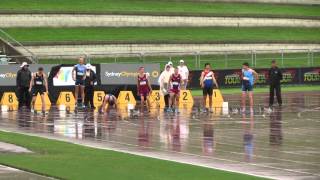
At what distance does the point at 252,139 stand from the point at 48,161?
21.2 feet

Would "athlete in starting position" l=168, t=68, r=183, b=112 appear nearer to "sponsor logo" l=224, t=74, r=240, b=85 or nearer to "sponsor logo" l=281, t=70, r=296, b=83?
"sponsor logo" l=224, t=74, r=240, b=85

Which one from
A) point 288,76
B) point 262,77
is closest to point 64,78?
point 262,77

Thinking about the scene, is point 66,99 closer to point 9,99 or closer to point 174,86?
point 9,99

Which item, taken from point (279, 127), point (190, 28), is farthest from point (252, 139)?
point (190, 28)

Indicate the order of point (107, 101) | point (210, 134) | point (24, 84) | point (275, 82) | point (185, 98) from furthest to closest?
1. point (185, 98)
2. point (275, 82)
3. point (24, 84)
4. point (107, 101)
5. point (210, 134)

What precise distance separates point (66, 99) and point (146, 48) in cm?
2012

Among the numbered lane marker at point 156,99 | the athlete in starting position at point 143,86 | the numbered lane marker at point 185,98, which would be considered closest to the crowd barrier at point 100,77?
the numbered lane marker at point 156,99

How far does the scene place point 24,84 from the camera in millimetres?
33375

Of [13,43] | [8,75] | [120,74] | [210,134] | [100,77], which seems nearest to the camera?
[210,134]

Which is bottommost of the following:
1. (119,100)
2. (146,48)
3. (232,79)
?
(119,100)

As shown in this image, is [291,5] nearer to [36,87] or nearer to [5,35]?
[5,35]

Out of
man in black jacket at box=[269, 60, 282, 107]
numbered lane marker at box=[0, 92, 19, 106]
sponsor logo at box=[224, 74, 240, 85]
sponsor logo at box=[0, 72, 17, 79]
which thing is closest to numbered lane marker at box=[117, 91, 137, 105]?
numbered lane marker at box=[0, 92, 19, 106]

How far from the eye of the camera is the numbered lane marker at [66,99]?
3672 centimetres

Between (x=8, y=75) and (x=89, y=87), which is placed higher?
(x=8, y=75)
